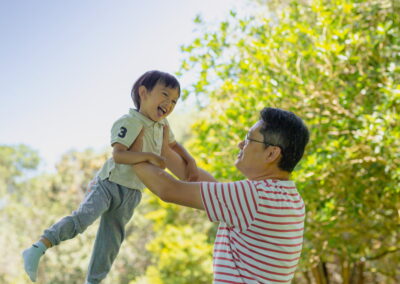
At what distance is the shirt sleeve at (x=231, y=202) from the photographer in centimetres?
169

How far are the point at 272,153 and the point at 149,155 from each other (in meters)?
0.45

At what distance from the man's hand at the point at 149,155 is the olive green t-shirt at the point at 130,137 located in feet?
0.10

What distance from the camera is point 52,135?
26.7 meters

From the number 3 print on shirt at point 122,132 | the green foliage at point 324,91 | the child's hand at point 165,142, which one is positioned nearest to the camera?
the number 3 print on shirt at point 122,132

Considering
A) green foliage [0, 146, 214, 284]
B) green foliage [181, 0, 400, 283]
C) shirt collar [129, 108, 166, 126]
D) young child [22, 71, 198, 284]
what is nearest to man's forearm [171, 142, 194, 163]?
young child [22, 71, 198, 284]

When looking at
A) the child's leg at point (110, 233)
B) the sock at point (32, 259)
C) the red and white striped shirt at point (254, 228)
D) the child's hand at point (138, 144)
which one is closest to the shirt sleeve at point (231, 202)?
the red and white striped shirt at point (254, 228)

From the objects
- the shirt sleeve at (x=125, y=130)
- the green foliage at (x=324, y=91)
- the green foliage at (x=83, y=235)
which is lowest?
the green foliage at (x=83, y=235)

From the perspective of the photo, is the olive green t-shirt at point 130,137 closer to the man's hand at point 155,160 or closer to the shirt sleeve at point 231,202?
the man's hand at point 155,160

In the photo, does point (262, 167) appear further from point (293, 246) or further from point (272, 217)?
point (293, 246)

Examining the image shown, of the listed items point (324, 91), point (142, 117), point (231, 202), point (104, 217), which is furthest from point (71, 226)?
point (324, 91)

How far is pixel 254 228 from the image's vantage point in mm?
1720

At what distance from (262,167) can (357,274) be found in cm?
731

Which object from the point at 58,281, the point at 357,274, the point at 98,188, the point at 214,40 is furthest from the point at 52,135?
the point at 98,188

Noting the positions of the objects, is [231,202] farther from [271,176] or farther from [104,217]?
[104,217]
